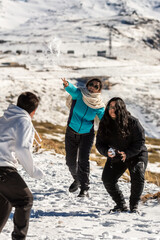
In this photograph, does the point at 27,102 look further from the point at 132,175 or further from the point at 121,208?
the point at 121,208

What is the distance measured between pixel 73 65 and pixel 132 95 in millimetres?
23679

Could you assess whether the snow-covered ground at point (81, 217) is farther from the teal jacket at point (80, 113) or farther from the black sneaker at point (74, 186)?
the teal jacket at point (80, 113)

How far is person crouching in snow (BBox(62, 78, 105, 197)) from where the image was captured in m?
5.87

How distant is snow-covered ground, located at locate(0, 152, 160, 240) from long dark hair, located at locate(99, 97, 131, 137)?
1.28m

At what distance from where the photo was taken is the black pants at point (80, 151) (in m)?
6.08

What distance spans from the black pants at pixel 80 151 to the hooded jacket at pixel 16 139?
2.61m

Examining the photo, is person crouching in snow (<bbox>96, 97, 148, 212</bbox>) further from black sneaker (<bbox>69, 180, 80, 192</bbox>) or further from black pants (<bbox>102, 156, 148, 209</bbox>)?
black sneaker (<bbox>69, 180, 80, 192</bbox>)

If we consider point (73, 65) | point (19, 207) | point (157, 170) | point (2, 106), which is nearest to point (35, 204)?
point (19, 207)

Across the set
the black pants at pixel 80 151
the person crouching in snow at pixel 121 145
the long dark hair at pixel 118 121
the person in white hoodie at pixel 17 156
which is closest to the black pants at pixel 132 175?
the person crouching in snow at pixel 121 145

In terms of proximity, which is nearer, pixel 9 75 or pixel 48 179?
pixel 48 179

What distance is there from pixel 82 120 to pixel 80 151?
59cm

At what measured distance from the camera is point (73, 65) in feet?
221

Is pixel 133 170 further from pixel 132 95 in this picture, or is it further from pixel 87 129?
pixel 132 95

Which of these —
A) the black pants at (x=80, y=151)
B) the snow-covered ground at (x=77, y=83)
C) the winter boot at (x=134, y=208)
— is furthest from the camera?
the black pants at (x=80, y=151)
